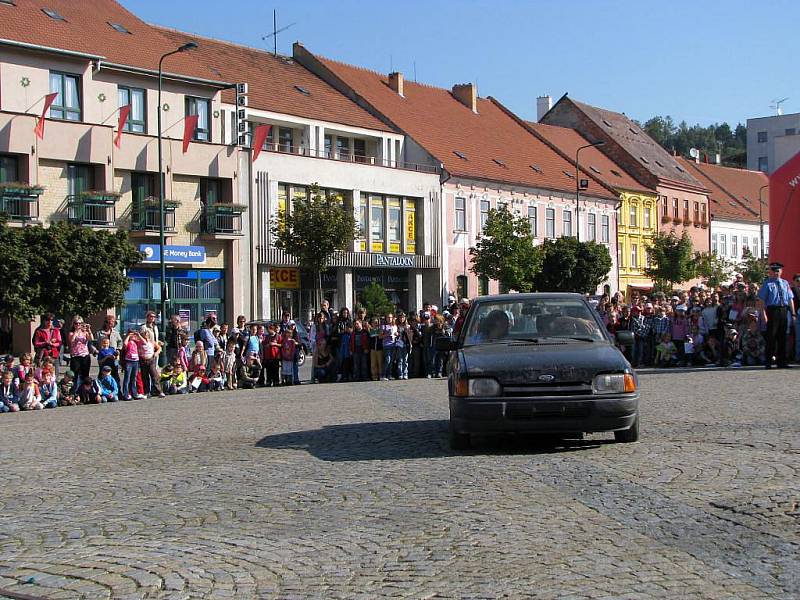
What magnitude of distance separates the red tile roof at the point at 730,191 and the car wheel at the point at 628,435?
8349 centimetres

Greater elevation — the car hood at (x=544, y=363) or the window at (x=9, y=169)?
the window at (x=9, y=169)

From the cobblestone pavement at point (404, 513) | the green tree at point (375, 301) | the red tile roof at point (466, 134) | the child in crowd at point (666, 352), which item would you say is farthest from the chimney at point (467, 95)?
the cobblestone pavement at point (404, 513)

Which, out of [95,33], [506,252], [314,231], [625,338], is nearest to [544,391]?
[625,338]

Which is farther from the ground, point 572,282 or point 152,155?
point 152,155

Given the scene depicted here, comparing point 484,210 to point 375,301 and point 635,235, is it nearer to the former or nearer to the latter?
point 375,301

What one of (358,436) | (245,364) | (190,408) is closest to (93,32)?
(245,364)

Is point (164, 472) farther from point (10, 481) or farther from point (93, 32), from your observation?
point (93, 32)

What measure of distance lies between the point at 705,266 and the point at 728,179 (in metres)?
24.9

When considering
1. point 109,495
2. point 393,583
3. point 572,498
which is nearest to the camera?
point 393,583

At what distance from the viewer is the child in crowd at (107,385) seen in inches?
880

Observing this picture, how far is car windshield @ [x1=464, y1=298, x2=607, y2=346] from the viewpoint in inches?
466

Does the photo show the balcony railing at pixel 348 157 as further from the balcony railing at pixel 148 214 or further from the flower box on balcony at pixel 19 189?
the flower box on balcony at pixel 19 189

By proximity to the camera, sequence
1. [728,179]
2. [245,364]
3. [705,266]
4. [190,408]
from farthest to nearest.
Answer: [728,179], [705,266], [245,364], [190,408]

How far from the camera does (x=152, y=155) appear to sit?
150ft
